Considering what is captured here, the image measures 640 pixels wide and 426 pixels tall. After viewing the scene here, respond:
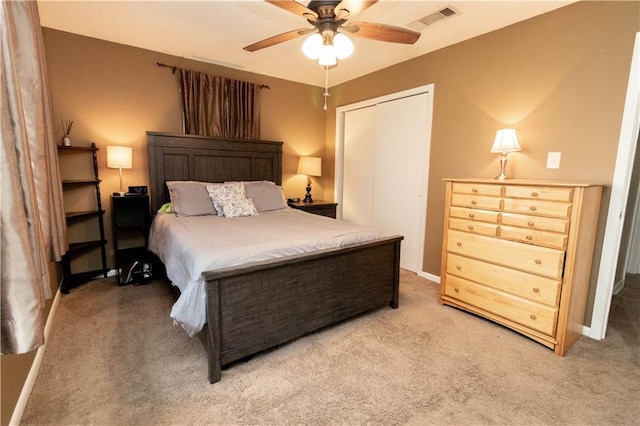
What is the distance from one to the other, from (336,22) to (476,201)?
170cm

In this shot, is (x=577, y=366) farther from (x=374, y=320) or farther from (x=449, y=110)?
(x=449, y=110)

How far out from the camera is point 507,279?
7.53 feet

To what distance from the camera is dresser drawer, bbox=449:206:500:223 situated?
235 cm

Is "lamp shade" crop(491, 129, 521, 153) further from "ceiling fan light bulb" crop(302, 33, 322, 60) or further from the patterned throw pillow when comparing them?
the patterned throw pillow

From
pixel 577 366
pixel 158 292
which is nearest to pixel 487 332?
pixel 577 366

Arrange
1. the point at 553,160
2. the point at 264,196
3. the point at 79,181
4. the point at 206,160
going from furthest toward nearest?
the point at 206,160
the point at 264,196
the point at 79,181
the point at 553,160

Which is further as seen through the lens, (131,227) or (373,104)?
(373,104)

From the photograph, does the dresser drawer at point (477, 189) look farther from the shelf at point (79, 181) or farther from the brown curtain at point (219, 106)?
the shelf at point (79, 181)

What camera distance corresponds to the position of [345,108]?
4398 millimetres

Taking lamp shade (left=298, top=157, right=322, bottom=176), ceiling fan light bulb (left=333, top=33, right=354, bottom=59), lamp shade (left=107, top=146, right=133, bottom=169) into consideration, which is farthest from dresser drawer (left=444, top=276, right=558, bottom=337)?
lamp shade (left=107, top=146, right=133, bottom=169)

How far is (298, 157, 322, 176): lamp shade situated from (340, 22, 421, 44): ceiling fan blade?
240cm

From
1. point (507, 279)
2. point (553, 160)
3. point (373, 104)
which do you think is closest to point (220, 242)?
point (507, 279)

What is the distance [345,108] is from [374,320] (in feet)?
10.1

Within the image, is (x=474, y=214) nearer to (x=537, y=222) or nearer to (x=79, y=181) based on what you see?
(x=537, y=222)
